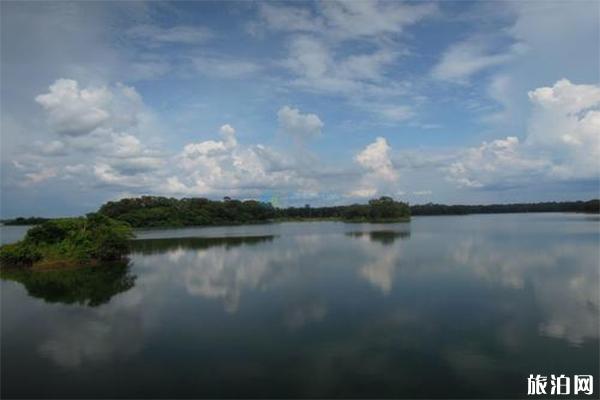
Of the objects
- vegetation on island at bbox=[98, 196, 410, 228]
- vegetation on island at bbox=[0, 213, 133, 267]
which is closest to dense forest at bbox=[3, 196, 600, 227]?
vegetation on island at bbox=[98, 196, 410, 228]

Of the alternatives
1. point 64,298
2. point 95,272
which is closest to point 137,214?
point 95,272

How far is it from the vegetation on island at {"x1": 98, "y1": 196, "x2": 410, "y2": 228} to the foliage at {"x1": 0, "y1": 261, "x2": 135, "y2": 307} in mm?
70872

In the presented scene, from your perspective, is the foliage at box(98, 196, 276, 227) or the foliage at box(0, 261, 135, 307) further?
the foliage at box(98, 196, 276, 227)

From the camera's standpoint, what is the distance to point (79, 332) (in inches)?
597

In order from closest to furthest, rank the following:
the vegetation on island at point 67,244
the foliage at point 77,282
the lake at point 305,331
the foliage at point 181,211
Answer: the lake at point 305,331, the foliage at point 77,282, the vegetation on island at point 67,244, the foliage at point 181,211

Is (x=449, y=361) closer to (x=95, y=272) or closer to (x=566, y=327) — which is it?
(x=566, y=327)

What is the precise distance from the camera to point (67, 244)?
33.1 m

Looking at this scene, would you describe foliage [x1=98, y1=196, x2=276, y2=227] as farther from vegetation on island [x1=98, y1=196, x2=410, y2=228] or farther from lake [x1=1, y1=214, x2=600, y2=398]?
lake [x1=1, y1=214, x2=600, y2=398]

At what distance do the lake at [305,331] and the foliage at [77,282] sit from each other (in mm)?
136

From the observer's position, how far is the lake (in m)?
10.5

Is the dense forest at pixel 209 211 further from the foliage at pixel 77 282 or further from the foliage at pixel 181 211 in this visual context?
the foliage at pixel 77 282

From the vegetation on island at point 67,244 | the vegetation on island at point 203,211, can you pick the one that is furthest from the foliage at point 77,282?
the vegetation on island at point 203,211

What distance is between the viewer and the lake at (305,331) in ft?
34.3

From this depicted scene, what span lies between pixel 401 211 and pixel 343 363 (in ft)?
329
